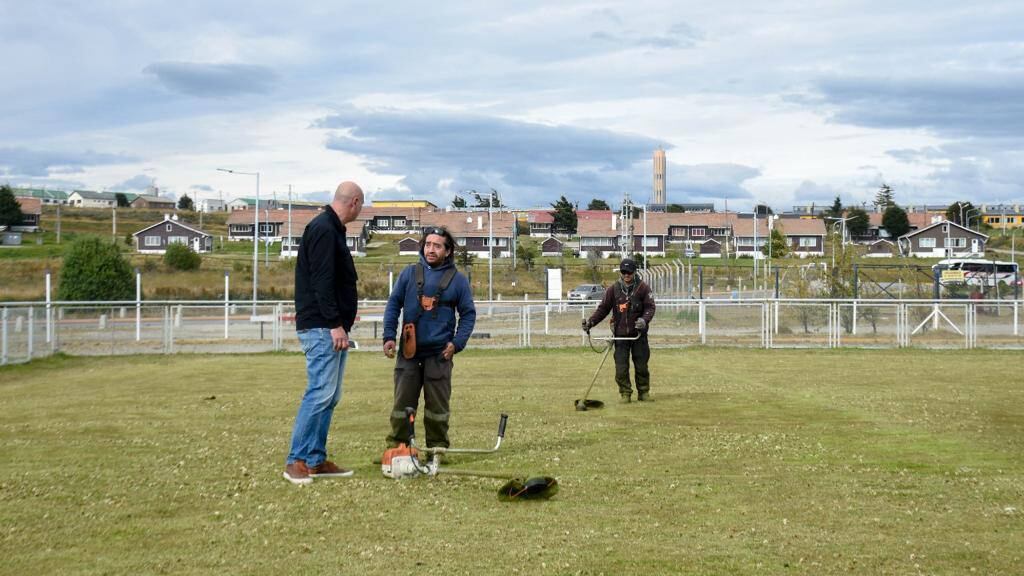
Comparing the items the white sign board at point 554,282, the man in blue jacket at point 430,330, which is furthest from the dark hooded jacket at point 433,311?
the white sign board at point 554,282

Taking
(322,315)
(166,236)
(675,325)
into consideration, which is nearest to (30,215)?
(166,236)

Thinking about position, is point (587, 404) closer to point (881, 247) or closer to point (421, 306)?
point (421, 306)

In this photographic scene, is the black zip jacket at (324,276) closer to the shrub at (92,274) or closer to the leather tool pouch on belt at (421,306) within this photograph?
the leather tool pouch on belt at (421,306)

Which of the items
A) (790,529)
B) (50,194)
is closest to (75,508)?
(790,529)

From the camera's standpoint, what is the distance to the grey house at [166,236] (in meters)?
103

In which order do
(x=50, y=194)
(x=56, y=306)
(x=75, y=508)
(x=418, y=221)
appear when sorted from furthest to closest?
(x=50, y=194) < (x=418, y=221) < (x=56, y=306) < (x=75, y=508)

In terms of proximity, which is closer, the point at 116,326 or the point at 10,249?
the point at 116,326

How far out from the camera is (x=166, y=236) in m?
105

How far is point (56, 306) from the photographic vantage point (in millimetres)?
27031

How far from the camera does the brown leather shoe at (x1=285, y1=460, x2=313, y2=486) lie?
8703 mm

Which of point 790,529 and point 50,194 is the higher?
point 50,194

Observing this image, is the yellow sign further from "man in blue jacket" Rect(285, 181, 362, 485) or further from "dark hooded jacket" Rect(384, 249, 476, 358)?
"man in blue jacket" Rect(285, 181, 362, 485)

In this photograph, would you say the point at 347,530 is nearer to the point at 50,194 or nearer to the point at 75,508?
the point at 75,508

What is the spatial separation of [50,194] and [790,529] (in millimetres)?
207846
